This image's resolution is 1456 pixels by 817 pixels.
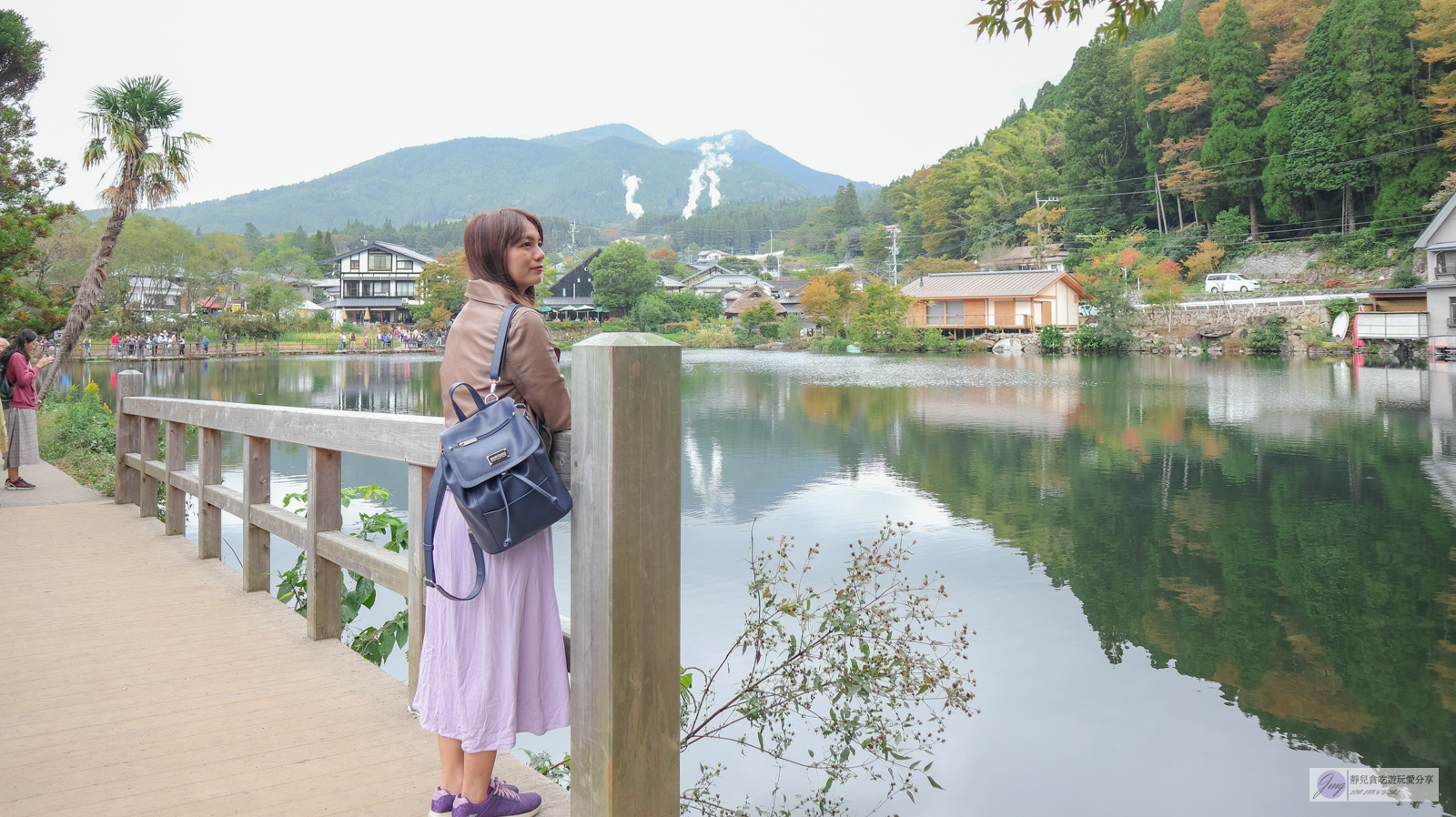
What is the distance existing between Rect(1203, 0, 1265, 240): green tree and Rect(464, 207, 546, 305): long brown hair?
4388cm

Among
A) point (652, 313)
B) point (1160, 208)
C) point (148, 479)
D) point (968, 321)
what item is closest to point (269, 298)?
point (652, 313)

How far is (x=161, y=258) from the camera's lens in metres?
41.8

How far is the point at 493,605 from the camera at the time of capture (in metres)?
1.81

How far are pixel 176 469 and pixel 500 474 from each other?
405 centimetres

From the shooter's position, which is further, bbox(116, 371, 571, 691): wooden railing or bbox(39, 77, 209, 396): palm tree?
bbox(39, 77, 209, 396): palm tree

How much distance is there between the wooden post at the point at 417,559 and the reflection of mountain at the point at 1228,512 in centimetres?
389

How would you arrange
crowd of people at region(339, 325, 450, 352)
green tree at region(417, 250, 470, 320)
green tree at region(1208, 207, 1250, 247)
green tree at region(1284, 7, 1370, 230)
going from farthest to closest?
green tree at region(417, 250, 470, 320), crowd of people at region(339, 325, 450, 352), green tree at region(1208, 207, 1250, 247), green tree at region(1284, 7, 1370, 230)

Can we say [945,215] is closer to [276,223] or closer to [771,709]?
[771,709]

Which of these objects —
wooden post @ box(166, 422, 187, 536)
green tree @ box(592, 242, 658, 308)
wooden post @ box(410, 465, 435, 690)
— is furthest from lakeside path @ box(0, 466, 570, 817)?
green tree @ box(592, 242, 658, 308)

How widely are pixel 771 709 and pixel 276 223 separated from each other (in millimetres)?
189757

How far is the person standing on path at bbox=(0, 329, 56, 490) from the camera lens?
23.0 ft

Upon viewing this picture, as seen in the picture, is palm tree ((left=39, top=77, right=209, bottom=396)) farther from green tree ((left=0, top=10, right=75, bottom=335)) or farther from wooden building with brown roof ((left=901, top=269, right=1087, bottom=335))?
wooden building with brown roof ((left=901, top=269, right=1087, bottom=335))

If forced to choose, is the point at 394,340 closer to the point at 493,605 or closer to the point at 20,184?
the point at 20,184

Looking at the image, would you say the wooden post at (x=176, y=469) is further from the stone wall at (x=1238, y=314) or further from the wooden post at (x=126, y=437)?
the stone wall at (x=1238, y=314)
